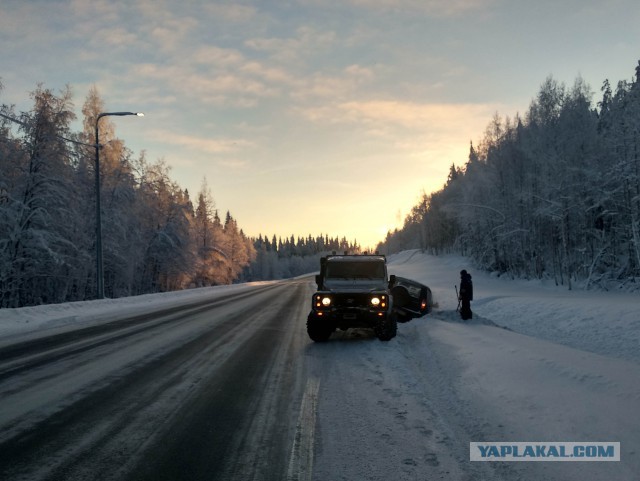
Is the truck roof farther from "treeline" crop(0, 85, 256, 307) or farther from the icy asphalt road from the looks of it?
"treeline" crop(0, 85, 256, 307)

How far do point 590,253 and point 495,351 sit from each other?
32.8m

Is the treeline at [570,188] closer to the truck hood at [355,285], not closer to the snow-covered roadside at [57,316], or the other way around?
the truck hood at [355,285]

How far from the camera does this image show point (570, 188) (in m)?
32.9

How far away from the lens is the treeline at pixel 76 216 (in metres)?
25.3

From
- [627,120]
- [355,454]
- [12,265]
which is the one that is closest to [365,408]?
[355,454]

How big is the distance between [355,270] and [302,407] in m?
6.69

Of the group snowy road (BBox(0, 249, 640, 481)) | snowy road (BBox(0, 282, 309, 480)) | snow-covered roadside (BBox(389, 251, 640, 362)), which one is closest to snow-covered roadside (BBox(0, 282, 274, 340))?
snowy road (BBox(0, 249, 640, 481))

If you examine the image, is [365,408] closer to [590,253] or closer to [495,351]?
[495,351]

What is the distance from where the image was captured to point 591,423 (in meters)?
4.82

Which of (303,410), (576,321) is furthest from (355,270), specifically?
(576,321)

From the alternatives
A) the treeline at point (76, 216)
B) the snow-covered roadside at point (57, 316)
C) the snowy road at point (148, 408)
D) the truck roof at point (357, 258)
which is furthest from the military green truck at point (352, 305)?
the treeline at point (76, 216)

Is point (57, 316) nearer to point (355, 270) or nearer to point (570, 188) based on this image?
point (355, 270)

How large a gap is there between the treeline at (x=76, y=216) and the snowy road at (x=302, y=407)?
14.5m

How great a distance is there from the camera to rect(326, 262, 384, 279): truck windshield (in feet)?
39.1
